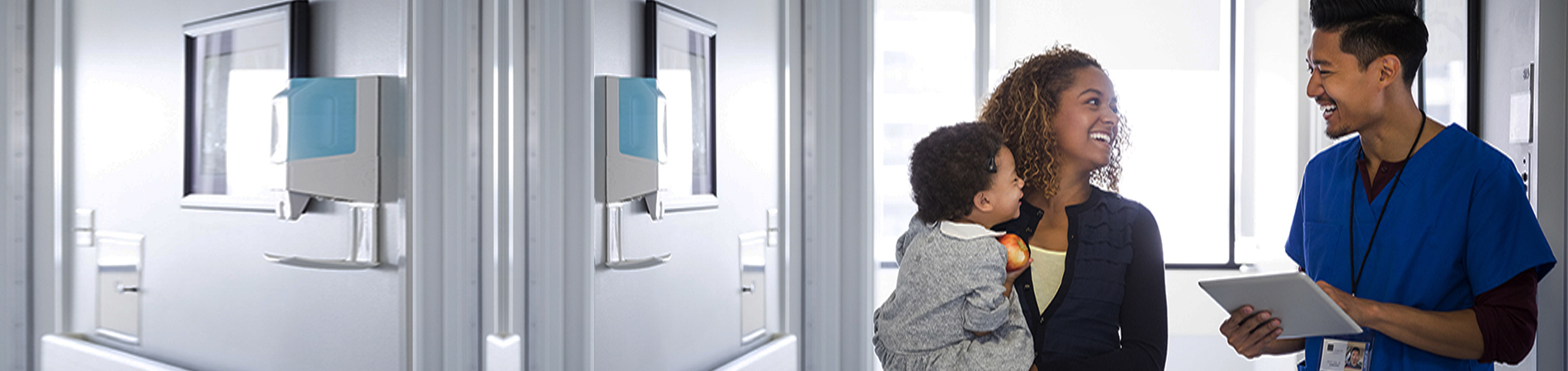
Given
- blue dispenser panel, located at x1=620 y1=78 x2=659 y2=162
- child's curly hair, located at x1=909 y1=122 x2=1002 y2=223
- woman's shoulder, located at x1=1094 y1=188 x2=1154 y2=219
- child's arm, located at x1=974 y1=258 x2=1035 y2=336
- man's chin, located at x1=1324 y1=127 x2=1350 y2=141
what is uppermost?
blue dispenser panel, located at x1=620 y1=78 x2=659 y2=162

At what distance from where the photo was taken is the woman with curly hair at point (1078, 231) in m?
0.95

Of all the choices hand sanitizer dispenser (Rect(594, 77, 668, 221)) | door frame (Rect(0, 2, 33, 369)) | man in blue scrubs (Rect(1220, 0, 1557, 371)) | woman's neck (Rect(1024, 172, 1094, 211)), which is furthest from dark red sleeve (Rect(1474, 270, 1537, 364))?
door frame (Rect(0, 2, 33, 369))

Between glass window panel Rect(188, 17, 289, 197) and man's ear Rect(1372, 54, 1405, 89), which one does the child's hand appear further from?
glass window panel Rect(188, 17, 289, 197)

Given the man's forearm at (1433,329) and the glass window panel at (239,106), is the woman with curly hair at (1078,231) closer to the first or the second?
the man's forearm at (1433,329)

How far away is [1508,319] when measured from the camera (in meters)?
1.11

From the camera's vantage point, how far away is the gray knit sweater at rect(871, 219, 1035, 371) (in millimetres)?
958

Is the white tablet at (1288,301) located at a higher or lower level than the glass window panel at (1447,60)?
lower

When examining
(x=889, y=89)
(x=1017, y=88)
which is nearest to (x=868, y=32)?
(x=889, y=89)

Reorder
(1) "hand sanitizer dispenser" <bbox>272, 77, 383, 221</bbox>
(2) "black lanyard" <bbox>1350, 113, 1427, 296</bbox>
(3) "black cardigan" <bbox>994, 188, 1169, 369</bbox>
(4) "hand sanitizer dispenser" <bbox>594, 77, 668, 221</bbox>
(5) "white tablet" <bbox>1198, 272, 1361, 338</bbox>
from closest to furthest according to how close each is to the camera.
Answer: (3) "black cardigan" <bbox>994, 188, 1169, 369</bbox> → (5) "white tablet" <bbox>1198, 272, 1361, 338</bbox> → (2) "black lanyard" <bbox>1350, 113, 1427, 296</bbox> → (4) "hand sanitizer dispenser" <bbox>594, 77, 668, 221</bbox> → (1) "hand sanitizer dispenser" <bbox>272, 77, 383, 221</bbox>

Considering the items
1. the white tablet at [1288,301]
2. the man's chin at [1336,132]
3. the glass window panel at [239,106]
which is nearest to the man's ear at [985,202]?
→ the white tablet at [1288,301]

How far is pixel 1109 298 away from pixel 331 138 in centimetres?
178

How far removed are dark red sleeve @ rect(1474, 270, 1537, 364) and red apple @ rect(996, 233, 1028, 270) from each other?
67 centimetres

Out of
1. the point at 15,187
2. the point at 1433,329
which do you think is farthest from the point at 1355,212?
the point at 15,187

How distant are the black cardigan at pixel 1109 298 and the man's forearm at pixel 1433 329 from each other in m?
0.41
